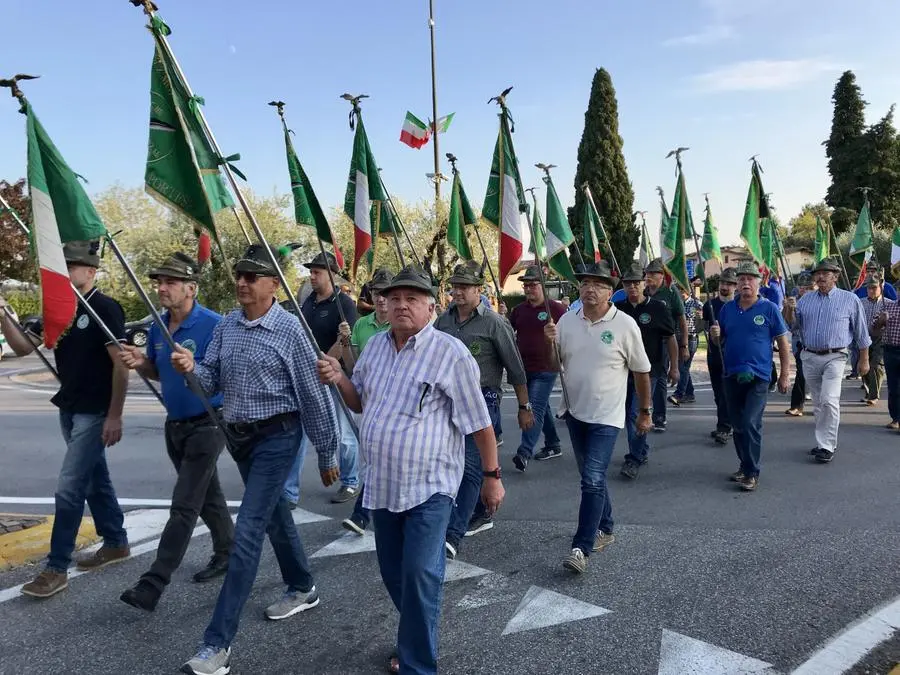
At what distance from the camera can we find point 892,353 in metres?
8.79

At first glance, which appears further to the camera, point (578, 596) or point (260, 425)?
point (578, 596)

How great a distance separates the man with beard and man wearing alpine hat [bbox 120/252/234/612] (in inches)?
206

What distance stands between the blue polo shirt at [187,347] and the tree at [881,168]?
51.1m

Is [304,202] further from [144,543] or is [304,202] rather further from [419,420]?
[419,420]

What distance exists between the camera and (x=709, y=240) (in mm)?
11703

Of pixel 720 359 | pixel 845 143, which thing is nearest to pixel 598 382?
pixel 720 359

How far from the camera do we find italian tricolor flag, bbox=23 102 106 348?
376 cm

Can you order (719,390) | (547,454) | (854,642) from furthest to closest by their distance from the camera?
(719,390), (547,454), (854,642)

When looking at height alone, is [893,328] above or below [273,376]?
below

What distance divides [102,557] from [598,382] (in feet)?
11.1

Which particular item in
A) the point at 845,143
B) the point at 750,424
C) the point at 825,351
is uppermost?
the point at 845,143

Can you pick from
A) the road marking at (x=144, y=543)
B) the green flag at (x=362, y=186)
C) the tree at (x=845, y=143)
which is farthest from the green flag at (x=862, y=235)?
the tree at (x=845, y=143)

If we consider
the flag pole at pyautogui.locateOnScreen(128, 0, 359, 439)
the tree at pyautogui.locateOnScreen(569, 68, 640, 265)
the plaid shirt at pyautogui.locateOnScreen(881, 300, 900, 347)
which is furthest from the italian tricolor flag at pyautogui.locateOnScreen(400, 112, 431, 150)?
the tree at pyautogui.locateOnScreen(569, 68, 640, 265)

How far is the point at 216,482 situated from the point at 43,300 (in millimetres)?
1583
